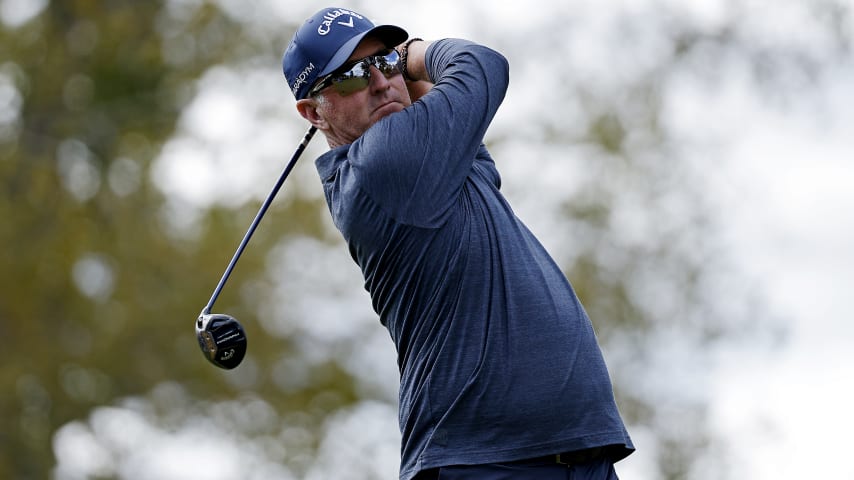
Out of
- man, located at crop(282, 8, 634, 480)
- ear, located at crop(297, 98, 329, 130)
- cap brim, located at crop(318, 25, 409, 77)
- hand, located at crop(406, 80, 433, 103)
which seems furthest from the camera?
hand, located at crop(406, 80, 433, 103)

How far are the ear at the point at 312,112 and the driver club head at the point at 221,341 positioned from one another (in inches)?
23.2

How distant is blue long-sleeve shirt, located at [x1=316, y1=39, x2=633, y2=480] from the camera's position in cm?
319

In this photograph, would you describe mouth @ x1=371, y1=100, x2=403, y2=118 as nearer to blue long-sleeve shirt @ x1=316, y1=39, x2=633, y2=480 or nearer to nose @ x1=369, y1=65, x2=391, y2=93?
nose @ x1=369, y1=65, x2=391, y2=93

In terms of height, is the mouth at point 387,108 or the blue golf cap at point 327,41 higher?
the blue golf cap at point 327,41

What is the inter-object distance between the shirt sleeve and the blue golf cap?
0.90ft

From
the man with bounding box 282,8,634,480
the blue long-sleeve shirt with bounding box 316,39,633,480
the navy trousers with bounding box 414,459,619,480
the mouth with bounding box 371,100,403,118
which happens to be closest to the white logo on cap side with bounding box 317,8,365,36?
the man with bounding box 282,8,634,480

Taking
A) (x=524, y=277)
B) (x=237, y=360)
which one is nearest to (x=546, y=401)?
(x=524, y=277)

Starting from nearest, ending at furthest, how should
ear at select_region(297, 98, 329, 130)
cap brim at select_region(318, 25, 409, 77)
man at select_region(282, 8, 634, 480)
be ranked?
man at select_region(282, 8, 634, 480), cap brim at select_region(318, 25, 409, 77), ear at select_region(297, 98, 329, 130)

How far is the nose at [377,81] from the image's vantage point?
3.53m

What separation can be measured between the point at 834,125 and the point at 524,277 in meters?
12.5

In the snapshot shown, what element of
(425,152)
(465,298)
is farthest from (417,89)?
(465,298)

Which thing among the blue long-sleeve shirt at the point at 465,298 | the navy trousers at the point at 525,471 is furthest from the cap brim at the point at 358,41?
the navy trousers at the point at 525,471

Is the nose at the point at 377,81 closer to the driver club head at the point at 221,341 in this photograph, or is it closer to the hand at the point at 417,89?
the hand at the point at 417,89

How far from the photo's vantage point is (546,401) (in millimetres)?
3160
